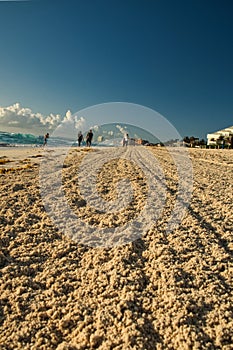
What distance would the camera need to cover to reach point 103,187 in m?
6.64

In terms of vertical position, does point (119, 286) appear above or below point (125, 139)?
below

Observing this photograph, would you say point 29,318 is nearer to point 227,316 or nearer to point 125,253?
point 125,253

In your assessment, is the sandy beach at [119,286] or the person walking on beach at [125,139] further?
the person walking on beach at [125,139]

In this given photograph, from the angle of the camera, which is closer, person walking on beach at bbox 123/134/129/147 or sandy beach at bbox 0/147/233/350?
sandy beach at bbox 0/147/233/350

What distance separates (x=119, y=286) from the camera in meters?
2.88

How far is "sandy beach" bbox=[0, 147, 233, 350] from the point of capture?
230 cm

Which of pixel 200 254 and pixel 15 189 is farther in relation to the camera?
pixel 15 189

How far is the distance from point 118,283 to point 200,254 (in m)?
1.12

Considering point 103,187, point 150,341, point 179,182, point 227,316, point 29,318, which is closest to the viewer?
point 150,341

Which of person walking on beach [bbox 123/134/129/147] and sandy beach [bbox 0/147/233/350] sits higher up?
person walking on beach [bbox 123/134/129/147]

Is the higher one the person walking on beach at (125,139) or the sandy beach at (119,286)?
the person walking on beach at (125,139)

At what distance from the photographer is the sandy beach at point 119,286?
230 cm

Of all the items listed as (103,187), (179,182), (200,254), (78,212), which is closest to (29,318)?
(200,254)

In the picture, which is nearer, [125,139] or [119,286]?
[119,286]
